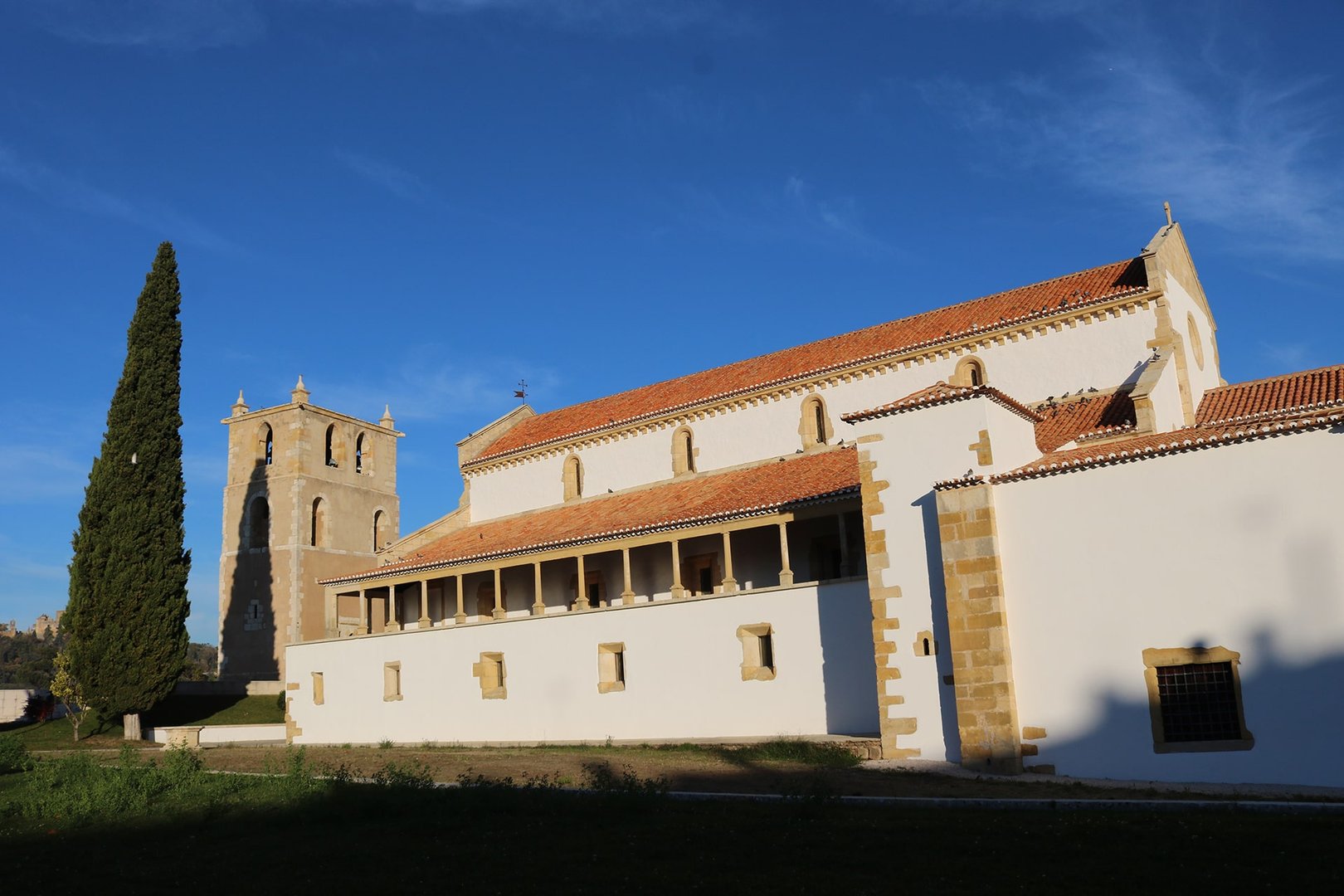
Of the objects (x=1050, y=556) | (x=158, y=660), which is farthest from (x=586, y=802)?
(x=158, y=660)

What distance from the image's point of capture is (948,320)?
29844 mm

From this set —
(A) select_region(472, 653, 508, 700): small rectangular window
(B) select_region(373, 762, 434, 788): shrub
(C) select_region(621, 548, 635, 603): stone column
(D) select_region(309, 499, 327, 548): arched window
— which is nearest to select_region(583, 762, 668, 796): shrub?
(B) select_region(373, 762, 434, 788): shrub

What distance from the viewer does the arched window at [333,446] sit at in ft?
164

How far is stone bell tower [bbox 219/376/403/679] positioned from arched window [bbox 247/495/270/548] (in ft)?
0.12

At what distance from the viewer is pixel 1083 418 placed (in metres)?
24.5

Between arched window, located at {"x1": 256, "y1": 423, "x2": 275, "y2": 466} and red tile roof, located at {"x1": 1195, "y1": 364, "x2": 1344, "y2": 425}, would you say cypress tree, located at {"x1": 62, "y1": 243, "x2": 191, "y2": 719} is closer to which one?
arched window, located at {"x1": 256, "y1": 423, "x2": 275, "y2": 466}

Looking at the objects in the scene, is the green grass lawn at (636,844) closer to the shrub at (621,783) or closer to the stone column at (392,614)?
the shrub at (621,783)

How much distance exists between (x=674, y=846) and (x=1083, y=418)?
54.3ft

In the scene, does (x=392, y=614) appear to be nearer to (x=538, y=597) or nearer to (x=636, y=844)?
(x=538, y=597)

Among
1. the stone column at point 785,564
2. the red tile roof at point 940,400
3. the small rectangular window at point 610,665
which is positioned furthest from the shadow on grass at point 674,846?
the small rectangular window at point 610,665

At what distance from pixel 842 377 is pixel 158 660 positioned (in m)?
22.2

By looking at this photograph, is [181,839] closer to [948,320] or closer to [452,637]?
[452,637]

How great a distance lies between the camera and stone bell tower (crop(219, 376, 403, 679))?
152ft

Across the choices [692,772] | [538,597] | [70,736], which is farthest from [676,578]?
[70,736]
